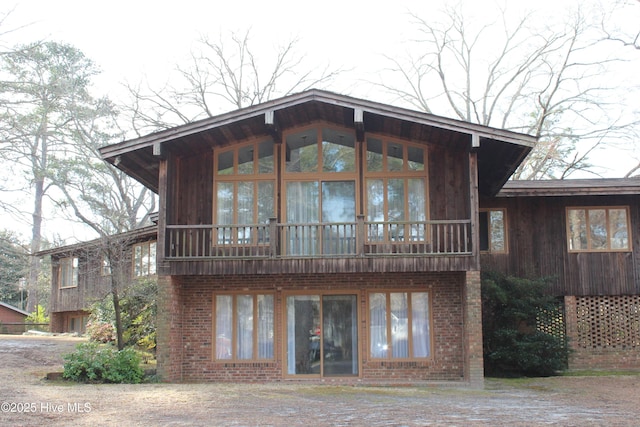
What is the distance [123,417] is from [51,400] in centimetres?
209

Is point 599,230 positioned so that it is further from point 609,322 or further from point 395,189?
point 395,189

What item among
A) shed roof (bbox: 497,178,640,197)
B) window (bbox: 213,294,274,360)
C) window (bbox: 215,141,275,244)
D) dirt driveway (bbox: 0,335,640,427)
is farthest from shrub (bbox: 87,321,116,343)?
shed roof (bbox: 497,178,640,197)

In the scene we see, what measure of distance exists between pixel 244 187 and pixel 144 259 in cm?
1097

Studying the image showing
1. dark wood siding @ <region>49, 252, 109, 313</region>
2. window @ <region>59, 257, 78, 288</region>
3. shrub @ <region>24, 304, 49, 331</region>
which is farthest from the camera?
shrub @ <region>24, 304, 49, 331</region>

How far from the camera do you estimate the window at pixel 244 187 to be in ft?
55.4

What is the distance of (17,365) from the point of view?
687 inches

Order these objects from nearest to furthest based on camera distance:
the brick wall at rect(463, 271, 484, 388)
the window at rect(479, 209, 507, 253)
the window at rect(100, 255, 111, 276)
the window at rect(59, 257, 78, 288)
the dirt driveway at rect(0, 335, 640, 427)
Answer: the dirt driveway at rect(0, 335, 640, 427) → the brick wall at rect(463, 271, 484, 388) → the window at rect(479, 209, 507, 253) → the window at rect(100, 255, 111, 276) → the window at rect(59, 257, 78, 288)

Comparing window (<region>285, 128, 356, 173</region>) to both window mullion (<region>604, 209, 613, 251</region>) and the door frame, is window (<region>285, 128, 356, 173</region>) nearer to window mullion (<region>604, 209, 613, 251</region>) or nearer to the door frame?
the door frame

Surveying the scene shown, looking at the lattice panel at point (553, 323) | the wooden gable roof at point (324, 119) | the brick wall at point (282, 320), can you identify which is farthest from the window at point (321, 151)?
the lattice panel at point (553, 323)

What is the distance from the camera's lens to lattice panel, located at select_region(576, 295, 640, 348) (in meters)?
19.2

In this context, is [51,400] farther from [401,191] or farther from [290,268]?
[401,191]

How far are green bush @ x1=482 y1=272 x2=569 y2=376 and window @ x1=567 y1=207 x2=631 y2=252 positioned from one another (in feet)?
6.61

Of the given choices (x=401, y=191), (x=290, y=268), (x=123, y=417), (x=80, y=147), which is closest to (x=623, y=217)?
(x=401, y=191)

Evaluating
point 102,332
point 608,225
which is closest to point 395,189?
point 608,225
